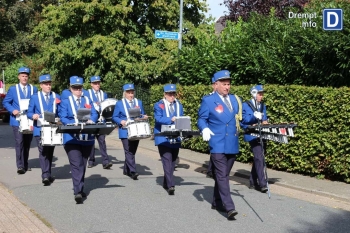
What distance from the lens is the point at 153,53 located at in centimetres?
2786

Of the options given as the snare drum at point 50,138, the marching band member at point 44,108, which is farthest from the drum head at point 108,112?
the snare drum at point 50,138

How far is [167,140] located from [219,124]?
6.74ft

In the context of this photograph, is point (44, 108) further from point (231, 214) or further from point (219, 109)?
point (231, 214)

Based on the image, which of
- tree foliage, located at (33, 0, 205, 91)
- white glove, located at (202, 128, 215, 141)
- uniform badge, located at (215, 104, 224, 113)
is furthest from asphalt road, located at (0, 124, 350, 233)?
tree foliage, located at (33, 0, 205, 91)

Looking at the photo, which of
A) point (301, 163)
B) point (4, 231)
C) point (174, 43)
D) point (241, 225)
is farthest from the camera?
point (174, 43)

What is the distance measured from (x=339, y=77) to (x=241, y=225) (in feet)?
17.9

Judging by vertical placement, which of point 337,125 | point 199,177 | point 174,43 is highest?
point 174,43

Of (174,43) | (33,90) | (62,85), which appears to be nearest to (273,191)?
(33,90)

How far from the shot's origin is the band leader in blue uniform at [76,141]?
363 inches

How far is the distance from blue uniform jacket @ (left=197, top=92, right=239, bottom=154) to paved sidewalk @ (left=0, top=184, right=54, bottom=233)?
8.15ft

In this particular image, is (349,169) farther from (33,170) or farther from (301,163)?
(33,170)

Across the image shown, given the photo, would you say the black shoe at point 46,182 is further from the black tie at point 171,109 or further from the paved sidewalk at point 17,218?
the black tie at point 171,109

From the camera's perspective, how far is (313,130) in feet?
37.7

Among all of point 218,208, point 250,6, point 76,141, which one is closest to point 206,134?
point 218,208
